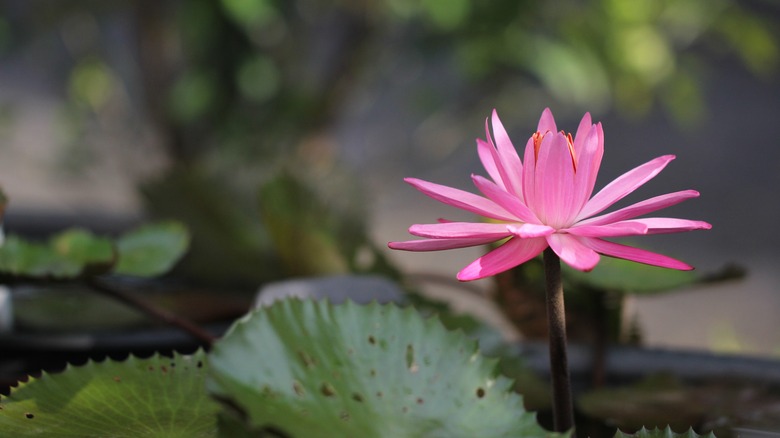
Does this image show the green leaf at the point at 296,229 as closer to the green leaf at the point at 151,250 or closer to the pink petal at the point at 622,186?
the green leaf at the point at 151,250

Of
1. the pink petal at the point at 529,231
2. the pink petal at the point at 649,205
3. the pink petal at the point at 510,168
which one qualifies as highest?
the pink petal at the point at 510,168

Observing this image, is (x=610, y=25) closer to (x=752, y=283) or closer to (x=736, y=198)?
(x=752, y=283)

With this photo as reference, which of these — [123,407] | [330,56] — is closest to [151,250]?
[123,407]

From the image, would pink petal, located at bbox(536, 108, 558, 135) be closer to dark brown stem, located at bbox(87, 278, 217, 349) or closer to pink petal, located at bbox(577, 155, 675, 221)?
pink petal, located at bbox(577, 155, 675, 221)

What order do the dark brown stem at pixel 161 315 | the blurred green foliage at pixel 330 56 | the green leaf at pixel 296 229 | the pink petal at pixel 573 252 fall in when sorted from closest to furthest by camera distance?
the pink petal at pixel 573 252, the dark brown stem at pixel 161 315, the green leaf at pixel 296 229, the blurred green foliage at pixel 330 56

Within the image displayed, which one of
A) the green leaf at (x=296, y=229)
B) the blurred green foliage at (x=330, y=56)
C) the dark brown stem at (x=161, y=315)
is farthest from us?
the blurred green foliage at (x=330, y=56)

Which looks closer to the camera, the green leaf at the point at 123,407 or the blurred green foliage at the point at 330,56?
the green leaf at the point at 123,407

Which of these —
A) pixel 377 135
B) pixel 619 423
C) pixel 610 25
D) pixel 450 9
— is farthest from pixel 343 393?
pixel 377 135

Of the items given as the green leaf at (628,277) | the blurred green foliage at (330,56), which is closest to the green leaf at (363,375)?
the green leaf at (628,277)
